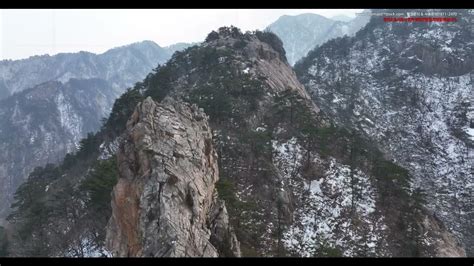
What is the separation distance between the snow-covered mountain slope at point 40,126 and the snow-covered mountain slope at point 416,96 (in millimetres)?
83071

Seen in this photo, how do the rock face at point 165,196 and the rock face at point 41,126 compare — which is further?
the rock face at point 41,126

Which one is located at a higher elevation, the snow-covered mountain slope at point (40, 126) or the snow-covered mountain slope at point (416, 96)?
the snow-covered mountain slope at point (416, 96)

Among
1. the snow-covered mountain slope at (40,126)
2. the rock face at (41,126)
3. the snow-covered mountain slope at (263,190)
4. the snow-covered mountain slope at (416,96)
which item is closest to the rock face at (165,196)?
the snow-covered mountain slope at (263,190)

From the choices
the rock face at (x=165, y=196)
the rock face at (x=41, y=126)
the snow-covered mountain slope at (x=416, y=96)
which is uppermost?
the rock face at (x=165, y=196)

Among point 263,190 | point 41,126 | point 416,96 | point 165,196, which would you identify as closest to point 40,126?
point 41,126

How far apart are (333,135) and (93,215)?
2223 centimetres

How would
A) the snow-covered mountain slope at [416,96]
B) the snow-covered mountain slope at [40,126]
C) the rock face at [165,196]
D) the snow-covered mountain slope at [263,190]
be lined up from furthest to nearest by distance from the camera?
1. the snow-covered mountain slope at [40,126]
2. the snow-covered mountain slope at [416,96]
3. the snow-covered mountain slope at [263,190]
4. the rock face at [165,196]

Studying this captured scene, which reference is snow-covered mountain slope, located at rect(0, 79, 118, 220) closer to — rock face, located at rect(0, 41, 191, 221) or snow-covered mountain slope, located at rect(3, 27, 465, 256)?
rock face, located at rect(0, 41, 191, 221)

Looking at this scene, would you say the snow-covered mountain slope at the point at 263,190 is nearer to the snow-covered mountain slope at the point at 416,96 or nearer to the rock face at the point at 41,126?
the snow-covered mountain slope at the point at 416,96

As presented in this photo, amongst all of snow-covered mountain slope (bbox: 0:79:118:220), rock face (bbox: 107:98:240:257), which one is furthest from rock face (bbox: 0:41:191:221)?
rock face (bbox: 107:98:240:257)

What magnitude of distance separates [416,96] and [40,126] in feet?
435

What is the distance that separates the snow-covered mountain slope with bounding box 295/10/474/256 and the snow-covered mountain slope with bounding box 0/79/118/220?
273 feet

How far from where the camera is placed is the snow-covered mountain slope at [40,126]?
136250 millimetres

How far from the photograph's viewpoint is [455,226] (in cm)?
4362
